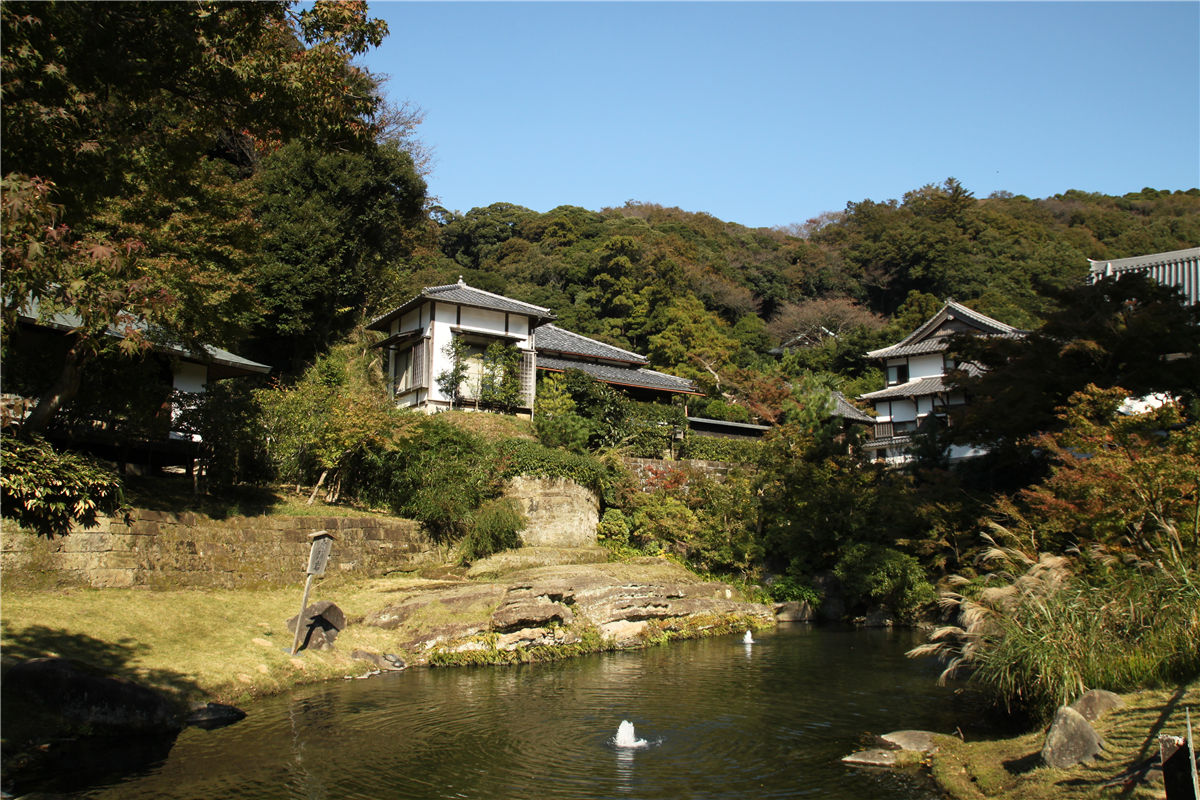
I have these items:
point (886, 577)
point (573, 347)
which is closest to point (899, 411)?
point (573, 347)

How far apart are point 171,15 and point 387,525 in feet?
45.3

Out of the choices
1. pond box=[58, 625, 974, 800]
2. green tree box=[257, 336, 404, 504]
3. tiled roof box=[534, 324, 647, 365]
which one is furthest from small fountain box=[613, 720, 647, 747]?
tiled roof box=[534, 324, 647, 365]

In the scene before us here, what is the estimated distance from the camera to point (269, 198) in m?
28.3

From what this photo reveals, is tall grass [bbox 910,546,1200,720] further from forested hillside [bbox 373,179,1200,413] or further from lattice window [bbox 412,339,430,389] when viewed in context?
forested hillside [bbox 373,179,1200,413]

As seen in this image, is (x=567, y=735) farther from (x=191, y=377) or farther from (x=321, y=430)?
(x=191, y=377)

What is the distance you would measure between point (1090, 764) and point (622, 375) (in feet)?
93.9

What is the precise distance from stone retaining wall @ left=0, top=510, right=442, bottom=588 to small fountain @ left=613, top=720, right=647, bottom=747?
385 inches

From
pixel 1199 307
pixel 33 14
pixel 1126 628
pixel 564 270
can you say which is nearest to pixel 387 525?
pixel 33 14

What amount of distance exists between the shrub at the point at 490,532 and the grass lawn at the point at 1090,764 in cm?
1411

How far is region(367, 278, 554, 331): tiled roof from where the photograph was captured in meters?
30.2

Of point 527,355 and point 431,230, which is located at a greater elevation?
point 431,230

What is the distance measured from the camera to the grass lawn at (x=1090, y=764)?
6.91 m

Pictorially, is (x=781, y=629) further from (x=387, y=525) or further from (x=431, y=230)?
(x=431, y=230)

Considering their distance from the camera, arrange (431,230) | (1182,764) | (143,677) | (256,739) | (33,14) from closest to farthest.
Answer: (1182,764)
(33,14)
(256,739)
(143,677)
(431,230)
